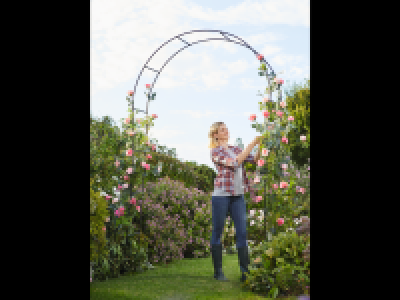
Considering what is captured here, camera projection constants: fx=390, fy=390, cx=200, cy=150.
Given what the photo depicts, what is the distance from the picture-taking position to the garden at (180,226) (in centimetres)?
434

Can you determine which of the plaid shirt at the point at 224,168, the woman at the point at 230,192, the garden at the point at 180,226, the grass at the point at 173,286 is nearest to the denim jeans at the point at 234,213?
the woman at the point at 230,192

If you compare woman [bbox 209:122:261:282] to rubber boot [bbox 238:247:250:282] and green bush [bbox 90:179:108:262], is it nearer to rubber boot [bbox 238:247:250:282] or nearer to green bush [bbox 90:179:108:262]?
rubber boot [bbox 238:247:250:282]

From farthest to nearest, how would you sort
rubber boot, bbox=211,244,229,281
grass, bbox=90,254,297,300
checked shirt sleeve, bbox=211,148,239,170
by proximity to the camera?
rubber boot, bbox=211,244,229,281, checked shirt sleeve, bbox=211,148,239,170, grass, bbox=90,254,297,300

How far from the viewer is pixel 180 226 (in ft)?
22.5

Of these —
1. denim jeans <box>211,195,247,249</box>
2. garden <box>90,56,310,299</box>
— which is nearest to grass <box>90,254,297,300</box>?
garden <box>90,56,310,299</box>

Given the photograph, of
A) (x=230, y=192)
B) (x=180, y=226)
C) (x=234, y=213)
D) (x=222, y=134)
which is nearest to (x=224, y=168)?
(x=230, y=192)

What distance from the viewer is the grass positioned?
432 cm

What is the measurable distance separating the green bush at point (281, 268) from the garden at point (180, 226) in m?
0.01

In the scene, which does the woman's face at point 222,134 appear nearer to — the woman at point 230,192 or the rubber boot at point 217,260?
the woman at point 230,192

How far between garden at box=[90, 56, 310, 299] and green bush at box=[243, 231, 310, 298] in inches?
0.4

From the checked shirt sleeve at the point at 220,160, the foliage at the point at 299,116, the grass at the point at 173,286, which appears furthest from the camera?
the foliage at the point at 299,116
